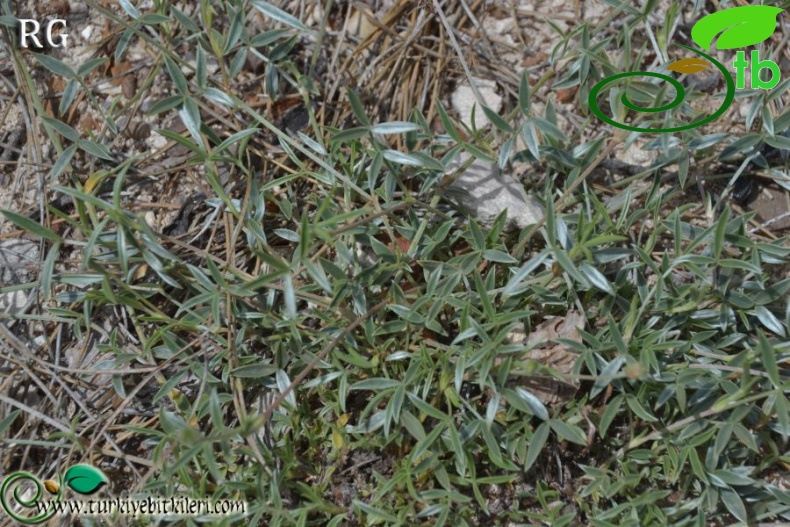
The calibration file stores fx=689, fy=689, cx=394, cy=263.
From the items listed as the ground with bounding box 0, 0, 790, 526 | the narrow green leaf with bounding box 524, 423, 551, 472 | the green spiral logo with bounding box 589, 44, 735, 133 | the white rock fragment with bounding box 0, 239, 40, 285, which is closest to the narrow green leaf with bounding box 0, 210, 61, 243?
the ground with bounding box 0, 0, 790, 526

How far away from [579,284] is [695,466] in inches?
25.0

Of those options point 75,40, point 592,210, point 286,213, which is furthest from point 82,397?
point 592,210

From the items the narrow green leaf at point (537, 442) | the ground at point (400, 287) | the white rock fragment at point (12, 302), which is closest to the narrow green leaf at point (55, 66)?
the ground at point (400, 287)

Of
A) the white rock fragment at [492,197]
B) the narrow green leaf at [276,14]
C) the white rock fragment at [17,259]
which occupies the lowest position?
the white rock fragment at [17,259]

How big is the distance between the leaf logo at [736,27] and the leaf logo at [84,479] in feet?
8.82

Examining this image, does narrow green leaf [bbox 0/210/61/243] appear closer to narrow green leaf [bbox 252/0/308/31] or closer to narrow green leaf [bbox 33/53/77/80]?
narrow green leaf [bbox 33/53/77/80]

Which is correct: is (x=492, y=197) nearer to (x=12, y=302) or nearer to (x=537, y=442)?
(x=537, y=442)

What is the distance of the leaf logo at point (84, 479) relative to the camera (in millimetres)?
2293

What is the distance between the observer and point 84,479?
7.53ft

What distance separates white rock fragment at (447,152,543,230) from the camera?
245 cm

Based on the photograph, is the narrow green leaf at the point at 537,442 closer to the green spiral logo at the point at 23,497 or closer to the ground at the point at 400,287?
the ground at the point at 400,287

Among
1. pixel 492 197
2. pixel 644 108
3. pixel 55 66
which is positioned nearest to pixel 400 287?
pixel 492 197

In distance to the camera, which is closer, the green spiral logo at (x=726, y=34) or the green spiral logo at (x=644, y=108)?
the green spiral logo at (x=644, y=108)

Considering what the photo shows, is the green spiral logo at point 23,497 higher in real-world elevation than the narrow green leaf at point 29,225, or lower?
lower
